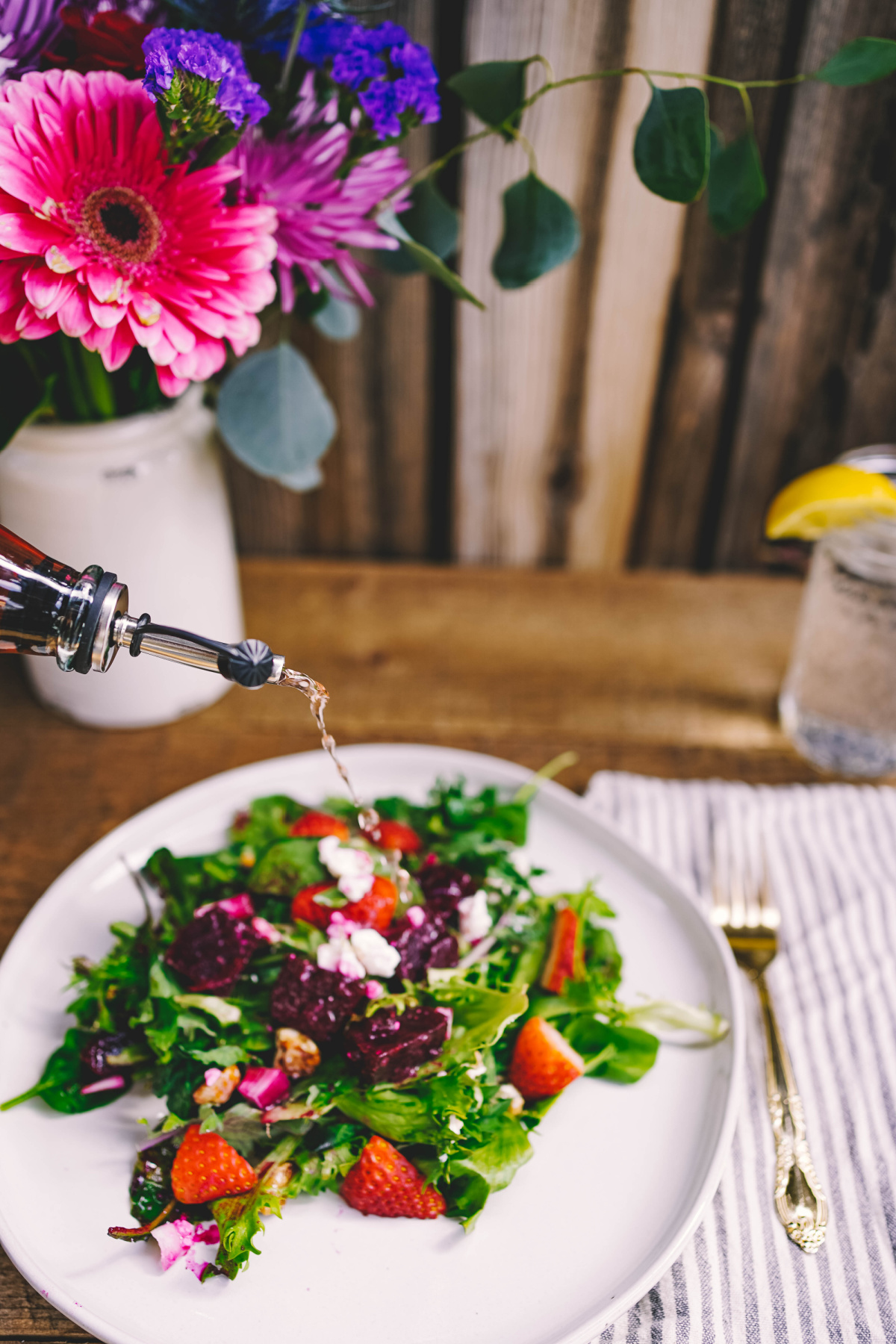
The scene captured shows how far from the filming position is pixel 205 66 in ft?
2.17

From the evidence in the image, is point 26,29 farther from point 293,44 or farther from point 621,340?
point 621,340

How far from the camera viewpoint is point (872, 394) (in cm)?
134

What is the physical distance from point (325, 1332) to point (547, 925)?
38 cm

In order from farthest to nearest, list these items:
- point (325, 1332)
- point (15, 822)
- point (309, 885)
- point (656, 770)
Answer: point (656, 770), point (15, 822), point (309, 885), point (325, 1332)

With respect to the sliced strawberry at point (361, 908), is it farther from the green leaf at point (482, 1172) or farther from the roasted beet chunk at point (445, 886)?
the green leaf at point (482, 1172)

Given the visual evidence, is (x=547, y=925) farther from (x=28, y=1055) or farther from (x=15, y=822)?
(x=15, y=822)

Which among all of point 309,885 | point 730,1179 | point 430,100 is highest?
point 430,100

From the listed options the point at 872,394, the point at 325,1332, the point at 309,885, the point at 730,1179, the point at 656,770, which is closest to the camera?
the point at 325,1332

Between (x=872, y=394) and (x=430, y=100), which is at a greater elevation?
(x=430, y=100)

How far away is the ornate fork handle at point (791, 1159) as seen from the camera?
2.42 ft

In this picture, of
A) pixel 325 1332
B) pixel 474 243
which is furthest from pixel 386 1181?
pixel 474 243

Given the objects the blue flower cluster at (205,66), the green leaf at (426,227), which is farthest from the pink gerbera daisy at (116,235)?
the green leaf at (426,227)

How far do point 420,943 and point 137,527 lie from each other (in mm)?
527

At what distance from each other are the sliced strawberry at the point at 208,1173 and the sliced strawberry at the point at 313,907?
0.64 ft
